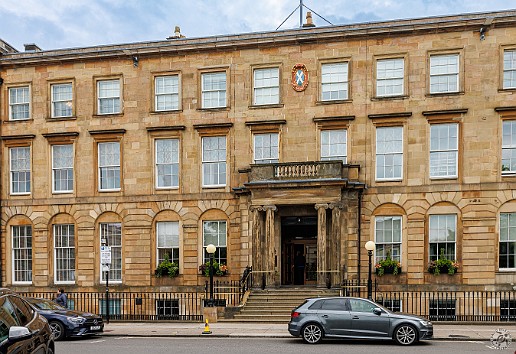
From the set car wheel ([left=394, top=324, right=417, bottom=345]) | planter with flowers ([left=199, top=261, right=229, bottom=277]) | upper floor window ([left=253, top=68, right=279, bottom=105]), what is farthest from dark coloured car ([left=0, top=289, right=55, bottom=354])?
upper floor window ([left=253, top=68, right=279, bottom=105])

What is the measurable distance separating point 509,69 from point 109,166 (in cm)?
1949

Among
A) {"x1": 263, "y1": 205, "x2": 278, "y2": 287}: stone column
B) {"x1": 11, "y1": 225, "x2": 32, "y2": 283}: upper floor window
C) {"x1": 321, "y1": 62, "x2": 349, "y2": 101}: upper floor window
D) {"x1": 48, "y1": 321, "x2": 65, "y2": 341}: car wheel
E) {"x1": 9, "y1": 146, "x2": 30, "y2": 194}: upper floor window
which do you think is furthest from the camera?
{"x1": 9, "y1": 146, "x2": 30, "y2": 194}: upper floor window

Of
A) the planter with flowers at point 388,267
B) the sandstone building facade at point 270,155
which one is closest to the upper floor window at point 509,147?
the sandstone building facade at point 270,155

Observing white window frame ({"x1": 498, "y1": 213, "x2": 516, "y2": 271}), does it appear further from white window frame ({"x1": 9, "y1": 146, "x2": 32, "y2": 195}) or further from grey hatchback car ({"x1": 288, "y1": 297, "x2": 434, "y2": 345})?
white window frame ({"x1": 9, "y1": 146, "x2": 32, "y2": 195})

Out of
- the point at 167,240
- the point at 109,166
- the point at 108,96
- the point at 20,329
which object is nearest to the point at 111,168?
the point at 109,166

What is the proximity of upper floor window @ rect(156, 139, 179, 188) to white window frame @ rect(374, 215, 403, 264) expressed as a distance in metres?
10.00

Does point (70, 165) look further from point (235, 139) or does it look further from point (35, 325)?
point (35, 325)

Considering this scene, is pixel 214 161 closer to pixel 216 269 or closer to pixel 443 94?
pixel 216 269

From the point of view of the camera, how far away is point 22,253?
1280 inches

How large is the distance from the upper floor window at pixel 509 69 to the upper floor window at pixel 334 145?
7.39m

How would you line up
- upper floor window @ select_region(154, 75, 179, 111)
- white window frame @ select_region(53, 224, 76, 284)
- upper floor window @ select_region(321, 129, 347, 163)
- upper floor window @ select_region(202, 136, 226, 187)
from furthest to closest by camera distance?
white window frame @ select_region(53, 224, 76, 284), upper floor window @ select_region(154, 75, 179, 111), upper floor window @ select_region(202, 136, 226, 187), upper floor window @ select_region(321, 129, 347, 163)

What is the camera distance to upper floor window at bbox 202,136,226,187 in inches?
1203

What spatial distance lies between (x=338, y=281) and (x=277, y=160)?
6.39 metres

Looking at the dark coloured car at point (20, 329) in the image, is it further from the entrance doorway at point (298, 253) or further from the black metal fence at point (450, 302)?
the entrance doorway at point (298, 253)
